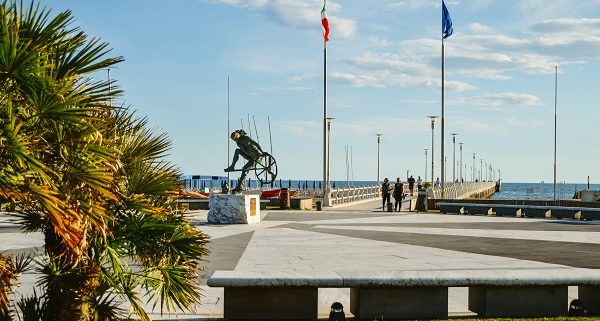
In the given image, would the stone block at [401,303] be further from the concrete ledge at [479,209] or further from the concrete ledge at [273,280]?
the concrete ledge at [479,209]

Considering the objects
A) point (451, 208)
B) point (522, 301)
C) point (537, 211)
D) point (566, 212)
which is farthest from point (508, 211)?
point (522, 301)

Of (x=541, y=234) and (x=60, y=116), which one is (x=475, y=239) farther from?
(x=60, y=116)

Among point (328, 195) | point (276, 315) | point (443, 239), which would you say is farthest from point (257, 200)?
point (276, 315)

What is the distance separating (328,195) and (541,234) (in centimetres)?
1977

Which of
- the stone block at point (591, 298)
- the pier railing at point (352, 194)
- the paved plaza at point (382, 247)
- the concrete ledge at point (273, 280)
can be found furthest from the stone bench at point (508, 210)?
the concrete ledge at point (273, 280)

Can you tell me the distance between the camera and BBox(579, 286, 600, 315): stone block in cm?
873

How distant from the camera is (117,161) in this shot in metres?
6.01

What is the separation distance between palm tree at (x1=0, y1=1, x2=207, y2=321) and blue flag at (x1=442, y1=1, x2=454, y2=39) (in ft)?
122

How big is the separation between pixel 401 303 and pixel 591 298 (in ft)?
7.86

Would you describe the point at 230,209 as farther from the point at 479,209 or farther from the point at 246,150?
the point at 479,209

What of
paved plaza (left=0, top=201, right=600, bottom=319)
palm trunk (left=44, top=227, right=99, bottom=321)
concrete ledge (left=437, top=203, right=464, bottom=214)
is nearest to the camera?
palm trunk (left=44, top=227, right=99, bottom=321)

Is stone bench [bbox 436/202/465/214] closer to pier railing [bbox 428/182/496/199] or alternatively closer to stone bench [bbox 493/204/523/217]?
stone bench [bbox 493/204/523/217]

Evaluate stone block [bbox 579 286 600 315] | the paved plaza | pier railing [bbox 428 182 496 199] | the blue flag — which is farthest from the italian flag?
stone block [bbox 579 286 600 315]

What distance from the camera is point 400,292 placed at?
840cm
